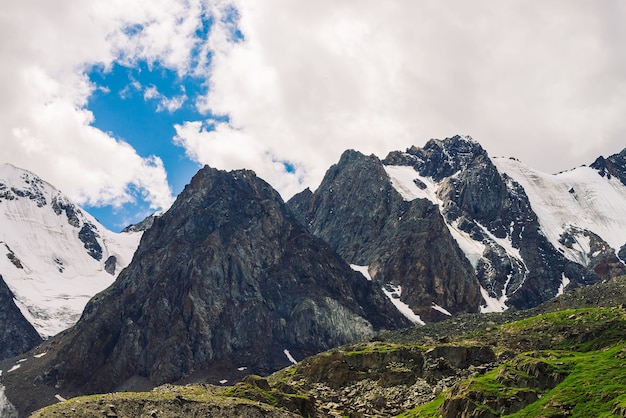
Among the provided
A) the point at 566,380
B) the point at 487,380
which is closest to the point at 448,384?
the point at 487,380

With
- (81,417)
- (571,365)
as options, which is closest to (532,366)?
(571,365)

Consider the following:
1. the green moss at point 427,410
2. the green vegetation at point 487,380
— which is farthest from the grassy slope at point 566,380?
the green vegetation at point 487,380

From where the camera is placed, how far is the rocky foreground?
99812 millimetres

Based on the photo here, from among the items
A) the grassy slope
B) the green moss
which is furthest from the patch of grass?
the green moss

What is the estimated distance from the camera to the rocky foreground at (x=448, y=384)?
99812 mm

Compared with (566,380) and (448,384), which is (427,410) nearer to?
(448,384)

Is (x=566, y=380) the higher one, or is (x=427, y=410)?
(x=427, y=410)

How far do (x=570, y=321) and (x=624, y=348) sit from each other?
45.6m

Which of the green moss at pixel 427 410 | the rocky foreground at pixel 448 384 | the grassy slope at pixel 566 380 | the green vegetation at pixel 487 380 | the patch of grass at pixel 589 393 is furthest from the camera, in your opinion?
the green moss at pixel 427 410

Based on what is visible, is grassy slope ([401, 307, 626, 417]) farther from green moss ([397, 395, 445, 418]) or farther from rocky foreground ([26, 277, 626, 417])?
rocky foreground ([26, 277, 626, 417])

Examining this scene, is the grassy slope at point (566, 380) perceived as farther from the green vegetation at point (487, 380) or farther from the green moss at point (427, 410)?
the green vegetation at point (487, 380)

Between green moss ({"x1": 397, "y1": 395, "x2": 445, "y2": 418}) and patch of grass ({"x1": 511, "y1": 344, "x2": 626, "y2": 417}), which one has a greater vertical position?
green moss ({"x1": 397, "y1": 395, "x2": 445, "y2": 418})

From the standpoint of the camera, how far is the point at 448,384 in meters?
137

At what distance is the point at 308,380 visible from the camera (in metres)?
155
